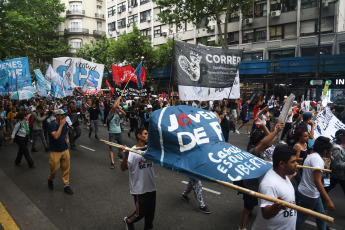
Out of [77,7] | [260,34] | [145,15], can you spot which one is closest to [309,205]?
[260,34]

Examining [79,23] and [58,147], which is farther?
[79,23]

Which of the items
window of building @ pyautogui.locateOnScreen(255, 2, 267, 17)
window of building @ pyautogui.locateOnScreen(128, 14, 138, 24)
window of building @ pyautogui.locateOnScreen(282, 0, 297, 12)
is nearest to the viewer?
window of building @ pyautogui.locateOnScreen(282, 0, 297, 12)

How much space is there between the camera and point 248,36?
92.8 feet

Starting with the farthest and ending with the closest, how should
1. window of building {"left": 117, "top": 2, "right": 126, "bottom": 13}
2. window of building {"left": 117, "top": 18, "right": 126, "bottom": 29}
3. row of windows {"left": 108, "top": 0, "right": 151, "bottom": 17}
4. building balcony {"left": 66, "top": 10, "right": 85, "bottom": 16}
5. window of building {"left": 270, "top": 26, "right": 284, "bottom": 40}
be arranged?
building balcony {"left": 66, "top": 10, "right": 85, "bottom": 16} → window of building {"left": 117, "top": 18, "right": 126, "bottom": 29} → window of building {"left": 117, "top": 2, "right": 126, "bottom": 13} → row of windows {"left": 108, "top": 0, "right": 151, "bottom": 17} → window of building {"left": 270, "top": 26, "right": 284, "bottom": 40}

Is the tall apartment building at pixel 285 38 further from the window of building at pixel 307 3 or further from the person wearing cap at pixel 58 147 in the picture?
the person wearing cap at pixel 58 147

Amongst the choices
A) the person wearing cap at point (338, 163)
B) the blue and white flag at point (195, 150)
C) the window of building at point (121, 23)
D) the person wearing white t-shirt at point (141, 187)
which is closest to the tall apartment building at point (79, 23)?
the window of building at point (121, 23)

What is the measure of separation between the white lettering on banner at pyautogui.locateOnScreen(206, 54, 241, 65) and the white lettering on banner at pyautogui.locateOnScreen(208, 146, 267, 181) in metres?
3.64

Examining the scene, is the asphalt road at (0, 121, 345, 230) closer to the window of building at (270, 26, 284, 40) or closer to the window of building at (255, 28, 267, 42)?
the window of building at (270, 26, 284, 40)

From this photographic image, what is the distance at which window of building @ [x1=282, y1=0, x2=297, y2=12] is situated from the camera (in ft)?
81.9

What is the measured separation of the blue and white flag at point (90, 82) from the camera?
43.8 ft

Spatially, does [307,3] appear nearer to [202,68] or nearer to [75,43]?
[202,68]

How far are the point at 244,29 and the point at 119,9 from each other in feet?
86.5

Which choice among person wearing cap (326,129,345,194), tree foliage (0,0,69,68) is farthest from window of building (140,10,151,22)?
person wearing cap (326,129,345,194)

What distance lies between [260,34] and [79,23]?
3744cm
